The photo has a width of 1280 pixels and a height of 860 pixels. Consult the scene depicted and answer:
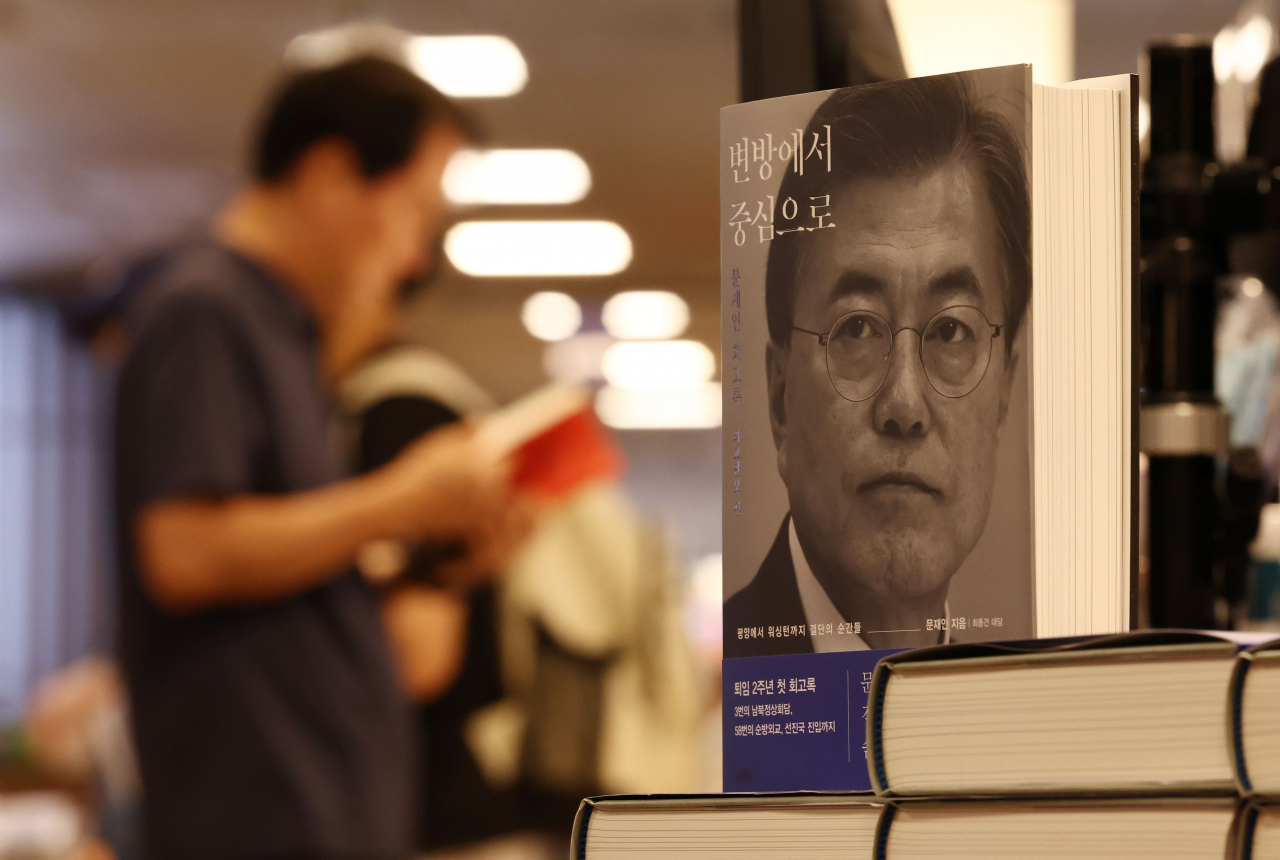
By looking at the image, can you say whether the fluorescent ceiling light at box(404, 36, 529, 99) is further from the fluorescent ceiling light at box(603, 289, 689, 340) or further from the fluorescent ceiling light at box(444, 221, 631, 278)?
the fluorescent ceiling light at box(603, 289, 689, 340)

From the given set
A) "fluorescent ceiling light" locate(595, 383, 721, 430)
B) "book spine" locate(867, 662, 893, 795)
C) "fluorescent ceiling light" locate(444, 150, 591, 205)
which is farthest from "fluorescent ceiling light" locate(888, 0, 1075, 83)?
"fluorescent ceiling light" locate(595, 383, 721, 430)

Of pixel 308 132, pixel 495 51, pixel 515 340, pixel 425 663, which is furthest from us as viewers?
pixel 515 340

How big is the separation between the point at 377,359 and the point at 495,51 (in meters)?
2.18

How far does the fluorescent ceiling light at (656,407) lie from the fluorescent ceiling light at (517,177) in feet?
8.51

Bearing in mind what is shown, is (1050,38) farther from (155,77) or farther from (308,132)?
(155,77)

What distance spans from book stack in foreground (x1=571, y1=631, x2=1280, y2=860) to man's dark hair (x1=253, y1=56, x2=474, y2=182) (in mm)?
1212

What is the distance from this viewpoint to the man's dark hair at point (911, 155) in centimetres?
42

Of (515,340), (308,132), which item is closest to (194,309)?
(308,132)

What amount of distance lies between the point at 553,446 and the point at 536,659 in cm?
63

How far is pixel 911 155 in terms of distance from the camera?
1.43 ft

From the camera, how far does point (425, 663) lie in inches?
66.9

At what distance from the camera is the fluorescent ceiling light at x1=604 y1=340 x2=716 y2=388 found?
269 inches

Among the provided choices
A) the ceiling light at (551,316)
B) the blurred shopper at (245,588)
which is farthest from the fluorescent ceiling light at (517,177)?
the blurred shopper at (245,588)

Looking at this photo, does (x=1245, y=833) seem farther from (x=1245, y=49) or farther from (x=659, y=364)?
(x=659, y=364)
